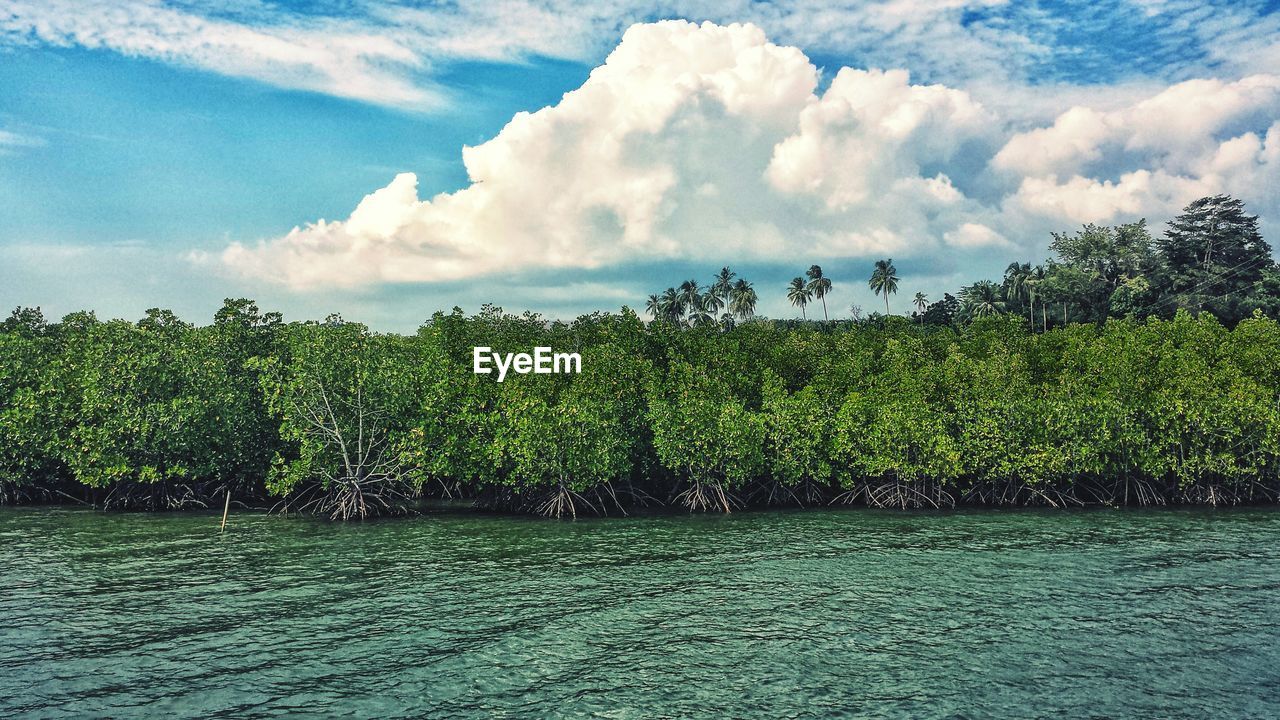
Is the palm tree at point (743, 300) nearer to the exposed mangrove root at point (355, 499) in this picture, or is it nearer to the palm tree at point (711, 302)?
the palm tree at point (711, 302)

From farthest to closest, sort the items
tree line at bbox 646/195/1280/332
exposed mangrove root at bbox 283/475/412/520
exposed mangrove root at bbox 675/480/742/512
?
1. tree line at bbox 646/195/1280/332
2. exposed mangrove root at bbox 675/480/742/512
3. exposed mangrove root at bbox 283/475/412/520

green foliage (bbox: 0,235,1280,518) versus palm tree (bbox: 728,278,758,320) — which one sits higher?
palm tree (bbox: 728,278,758,320)

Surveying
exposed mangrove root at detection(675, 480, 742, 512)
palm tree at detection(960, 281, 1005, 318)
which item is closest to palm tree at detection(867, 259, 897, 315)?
palm tree at detection(960, 281, 1005, 318)

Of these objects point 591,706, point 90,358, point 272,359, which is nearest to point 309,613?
point 591,706

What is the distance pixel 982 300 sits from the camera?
11050cm

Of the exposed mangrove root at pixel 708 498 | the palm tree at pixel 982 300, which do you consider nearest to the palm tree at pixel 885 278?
the palm tree at pixel 982 300

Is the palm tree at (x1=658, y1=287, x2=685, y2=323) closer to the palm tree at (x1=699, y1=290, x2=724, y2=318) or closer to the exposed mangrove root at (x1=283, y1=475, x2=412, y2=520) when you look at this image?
the palm tree at (x1=699, y1=290, x2=724, y2=318)

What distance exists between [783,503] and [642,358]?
396 inches

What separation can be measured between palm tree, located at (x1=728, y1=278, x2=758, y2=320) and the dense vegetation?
8117cm

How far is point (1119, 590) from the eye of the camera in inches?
953

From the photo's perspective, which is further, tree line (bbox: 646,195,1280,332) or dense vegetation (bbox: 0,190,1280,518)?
tree line (bbox: 646,195,1280,332)

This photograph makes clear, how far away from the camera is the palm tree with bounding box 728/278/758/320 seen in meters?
127

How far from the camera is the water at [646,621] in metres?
16.2

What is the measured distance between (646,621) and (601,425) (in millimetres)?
16264
